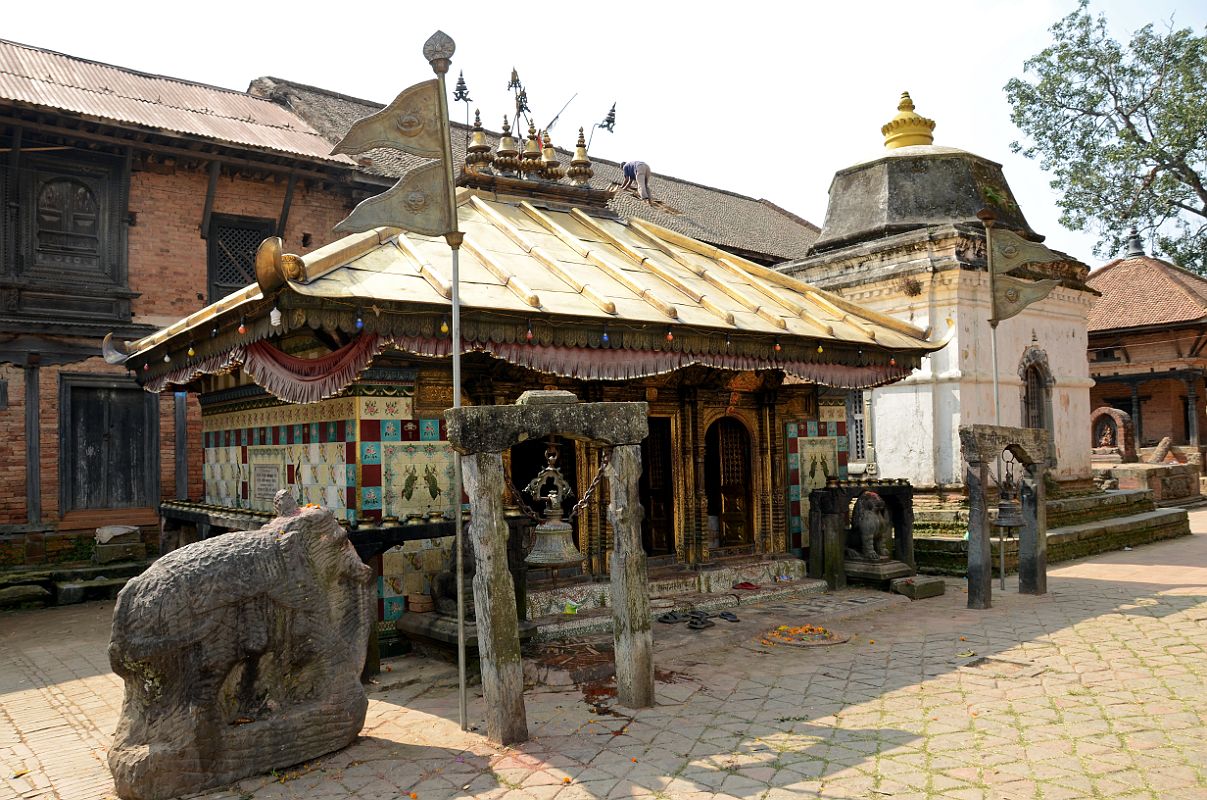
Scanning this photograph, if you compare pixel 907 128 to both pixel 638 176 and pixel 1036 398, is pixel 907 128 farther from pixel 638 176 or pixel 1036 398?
pixel 638 176

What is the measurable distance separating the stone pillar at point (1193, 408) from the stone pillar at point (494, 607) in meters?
26.6

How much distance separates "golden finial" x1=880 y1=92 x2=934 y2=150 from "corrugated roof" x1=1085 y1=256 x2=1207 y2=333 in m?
13.2

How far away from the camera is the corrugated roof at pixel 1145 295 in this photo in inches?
1024

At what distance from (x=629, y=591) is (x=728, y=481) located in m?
5.53

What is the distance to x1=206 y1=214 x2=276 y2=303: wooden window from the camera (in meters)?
15.6

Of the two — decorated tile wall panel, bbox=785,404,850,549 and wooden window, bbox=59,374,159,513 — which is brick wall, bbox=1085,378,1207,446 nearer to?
decorated tile wall panel, bbox=785,404,850,549

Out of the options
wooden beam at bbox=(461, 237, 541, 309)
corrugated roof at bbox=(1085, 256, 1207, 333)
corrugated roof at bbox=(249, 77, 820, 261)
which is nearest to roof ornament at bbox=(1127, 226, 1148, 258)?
corrugated roof at bbox=(1085, 256, 1207, 333)

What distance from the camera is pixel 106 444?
14.4 metres

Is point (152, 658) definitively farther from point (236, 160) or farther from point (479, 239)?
point (236, 160)

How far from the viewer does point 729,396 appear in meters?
11.1

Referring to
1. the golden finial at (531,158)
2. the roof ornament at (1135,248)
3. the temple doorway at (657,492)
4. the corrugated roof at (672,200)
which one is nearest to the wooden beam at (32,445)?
the corrugated roof at (672,200)

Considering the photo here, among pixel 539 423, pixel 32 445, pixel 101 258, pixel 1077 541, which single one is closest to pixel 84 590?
pixel 32 445

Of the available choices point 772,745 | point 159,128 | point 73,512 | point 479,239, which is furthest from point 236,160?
point 772,745

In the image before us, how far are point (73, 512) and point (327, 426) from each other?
7907 millimetres
